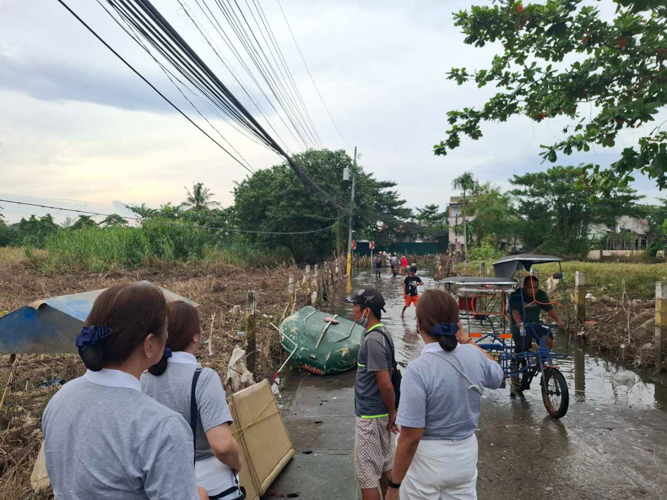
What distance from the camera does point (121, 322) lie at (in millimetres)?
1449

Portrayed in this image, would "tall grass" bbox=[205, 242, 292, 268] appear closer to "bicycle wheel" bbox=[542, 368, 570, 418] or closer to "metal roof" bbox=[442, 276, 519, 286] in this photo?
"metal roof" bbox=[442, 276, 519, 286]

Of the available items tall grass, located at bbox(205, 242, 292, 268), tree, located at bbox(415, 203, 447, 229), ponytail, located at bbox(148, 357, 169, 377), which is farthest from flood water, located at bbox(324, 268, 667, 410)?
tree, located at bbox(415, 203, 447, 229)

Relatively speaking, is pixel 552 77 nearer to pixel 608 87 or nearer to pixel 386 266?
pixel 608 87

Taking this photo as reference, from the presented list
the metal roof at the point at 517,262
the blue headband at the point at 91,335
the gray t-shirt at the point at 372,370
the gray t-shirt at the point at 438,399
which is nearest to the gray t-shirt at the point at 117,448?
the blue headband at the point at 91,335

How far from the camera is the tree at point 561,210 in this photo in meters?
33.6

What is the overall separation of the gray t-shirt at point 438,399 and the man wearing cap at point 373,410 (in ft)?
2.29

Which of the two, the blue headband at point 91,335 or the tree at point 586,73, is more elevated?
the tree at point 586,73

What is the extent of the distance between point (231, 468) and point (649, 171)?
668 centimetres

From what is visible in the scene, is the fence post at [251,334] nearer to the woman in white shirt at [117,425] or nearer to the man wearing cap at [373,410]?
the man wearing cap at [373,410]

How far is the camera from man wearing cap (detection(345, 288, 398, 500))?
3118mm

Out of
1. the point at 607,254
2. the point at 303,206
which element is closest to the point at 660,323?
the point at 303,206

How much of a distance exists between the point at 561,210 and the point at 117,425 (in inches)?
1501

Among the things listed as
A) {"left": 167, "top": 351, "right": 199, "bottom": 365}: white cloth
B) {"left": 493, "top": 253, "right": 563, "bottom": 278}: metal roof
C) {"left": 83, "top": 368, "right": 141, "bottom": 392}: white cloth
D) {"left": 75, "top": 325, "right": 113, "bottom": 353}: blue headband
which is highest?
{"left": 493, "top": 253, "right": 563, "bottom": 278}: metal roof

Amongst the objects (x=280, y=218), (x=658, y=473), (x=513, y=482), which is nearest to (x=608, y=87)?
(x=658, y=473)
